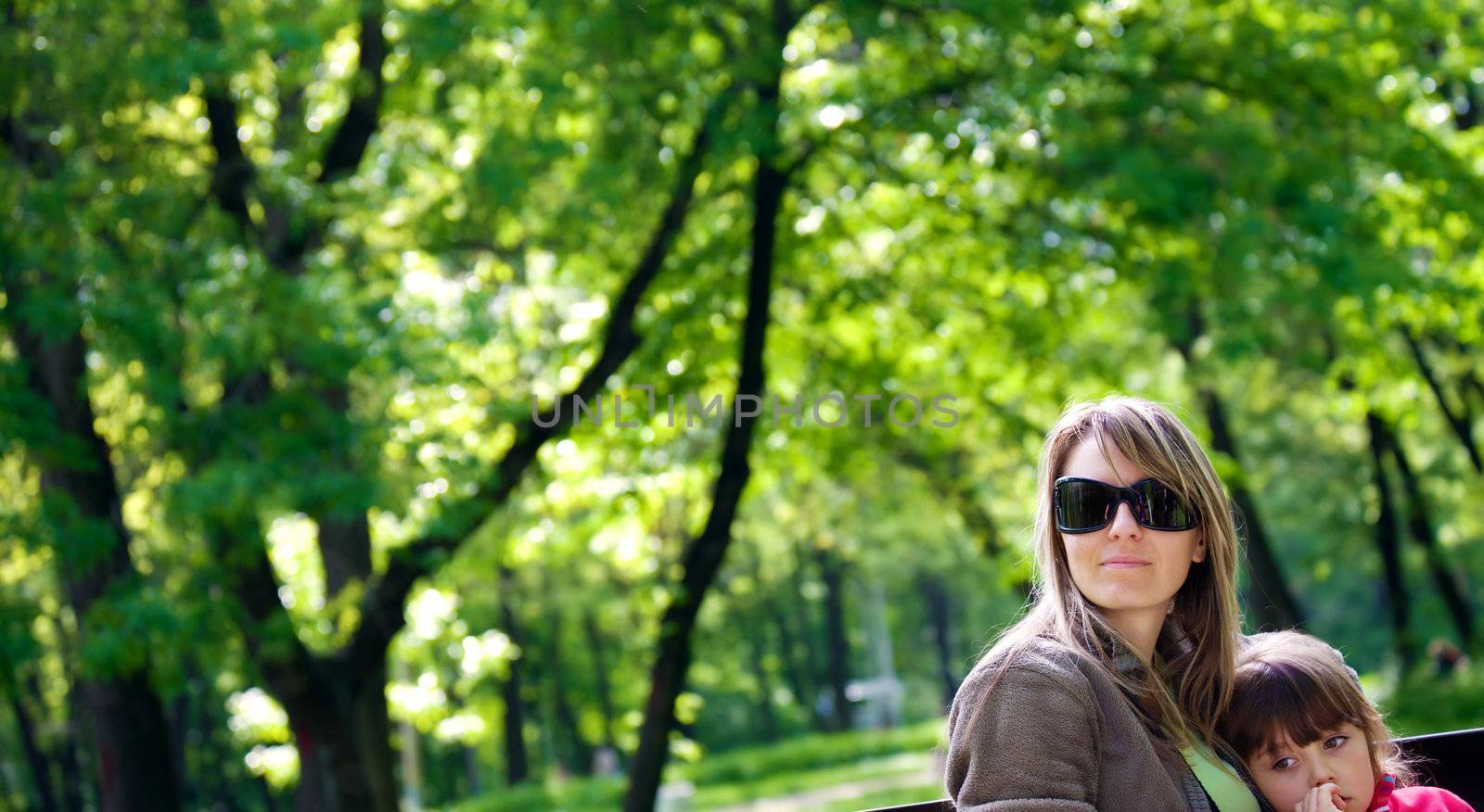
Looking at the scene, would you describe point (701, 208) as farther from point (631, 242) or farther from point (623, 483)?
point (623, 483)

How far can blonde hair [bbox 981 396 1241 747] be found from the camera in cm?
214

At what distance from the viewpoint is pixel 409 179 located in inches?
364

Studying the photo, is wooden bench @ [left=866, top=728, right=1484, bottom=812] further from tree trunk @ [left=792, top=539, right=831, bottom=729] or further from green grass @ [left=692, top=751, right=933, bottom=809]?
tree trunk @ [left=792, top=539, right=831, bottom=729]

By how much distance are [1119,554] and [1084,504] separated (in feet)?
0.31

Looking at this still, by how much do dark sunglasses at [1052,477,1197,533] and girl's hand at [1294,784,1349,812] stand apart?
0.46m

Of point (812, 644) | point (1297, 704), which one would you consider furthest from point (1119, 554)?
point (812, 644)

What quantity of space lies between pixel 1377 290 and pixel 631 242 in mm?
4559

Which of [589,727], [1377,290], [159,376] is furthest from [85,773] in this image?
[1377,290]

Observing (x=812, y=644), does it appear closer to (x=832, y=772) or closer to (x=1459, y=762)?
(x=832, y=772)

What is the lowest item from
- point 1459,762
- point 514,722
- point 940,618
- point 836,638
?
point 514,722

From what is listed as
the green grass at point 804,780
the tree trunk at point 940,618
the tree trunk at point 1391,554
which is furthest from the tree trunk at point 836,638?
the tree trunk at point 1391,554

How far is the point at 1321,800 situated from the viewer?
223 centimetres

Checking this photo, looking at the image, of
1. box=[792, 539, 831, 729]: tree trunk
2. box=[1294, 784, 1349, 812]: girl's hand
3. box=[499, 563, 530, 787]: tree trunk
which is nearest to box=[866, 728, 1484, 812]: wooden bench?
box=[1294, 784, 1349, 812]: girl's hand

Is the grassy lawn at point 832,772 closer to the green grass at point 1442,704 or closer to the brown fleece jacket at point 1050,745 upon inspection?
the green grass at point 1442,704
